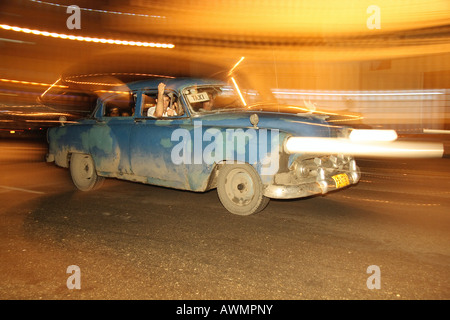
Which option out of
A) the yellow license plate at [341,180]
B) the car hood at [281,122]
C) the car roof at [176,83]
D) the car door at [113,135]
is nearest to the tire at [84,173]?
the car door at [113,135]

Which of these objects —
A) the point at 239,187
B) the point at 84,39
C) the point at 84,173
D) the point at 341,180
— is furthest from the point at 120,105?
the point at 84,39

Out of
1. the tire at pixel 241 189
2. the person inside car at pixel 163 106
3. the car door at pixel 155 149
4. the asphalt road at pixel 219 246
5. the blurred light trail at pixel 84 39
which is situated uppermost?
the blurred light trail at pixel 84 39

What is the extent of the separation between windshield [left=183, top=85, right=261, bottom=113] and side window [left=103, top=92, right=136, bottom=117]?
3.61ft

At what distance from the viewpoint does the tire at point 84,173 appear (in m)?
6.55

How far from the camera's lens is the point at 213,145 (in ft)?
15.7

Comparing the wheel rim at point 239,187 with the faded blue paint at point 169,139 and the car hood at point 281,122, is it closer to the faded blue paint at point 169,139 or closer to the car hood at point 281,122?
the faded blue paint at point 169,139

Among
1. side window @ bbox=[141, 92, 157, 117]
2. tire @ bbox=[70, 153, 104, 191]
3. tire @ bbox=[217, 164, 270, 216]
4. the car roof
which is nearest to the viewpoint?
tire @ bbox=[217, 164, 270, 216]

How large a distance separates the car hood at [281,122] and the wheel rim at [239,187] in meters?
0.63

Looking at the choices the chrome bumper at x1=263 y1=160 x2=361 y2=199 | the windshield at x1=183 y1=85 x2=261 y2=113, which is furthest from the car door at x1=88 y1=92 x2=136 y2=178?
the chrome bumper at x1=263 y1=160 x2=361 y2=199

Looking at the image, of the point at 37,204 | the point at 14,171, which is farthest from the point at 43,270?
the point at 14,171

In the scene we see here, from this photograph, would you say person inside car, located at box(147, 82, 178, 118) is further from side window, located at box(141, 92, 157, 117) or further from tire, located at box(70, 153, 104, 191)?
tire, located at box(70, 153, 104, 191)

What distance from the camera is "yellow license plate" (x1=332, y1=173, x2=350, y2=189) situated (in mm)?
4690

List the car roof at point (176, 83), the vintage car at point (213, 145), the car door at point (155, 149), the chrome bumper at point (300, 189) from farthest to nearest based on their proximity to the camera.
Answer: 1. the car roof at point (176, 83)
2. the car door at point (155, 149)
3. the vintage car at point (213, 145)
4. the chrome bumper at point (300, 189)
